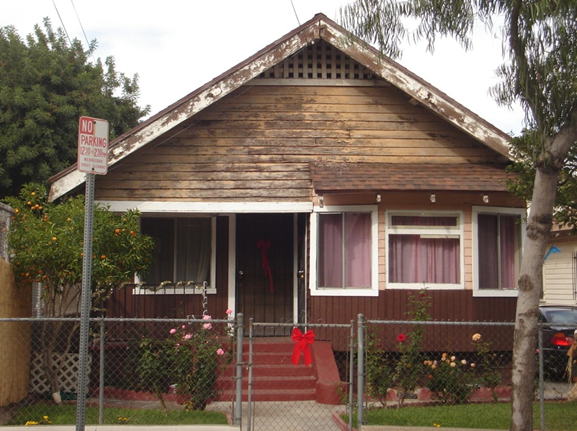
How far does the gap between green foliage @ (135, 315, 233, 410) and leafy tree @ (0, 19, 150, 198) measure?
13.0 m

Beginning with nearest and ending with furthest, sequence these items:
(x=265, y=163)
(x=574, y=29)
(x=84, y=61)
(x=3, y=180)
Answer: (x=574, y=29) → (x=265, y=163) → (x=3, y=180) → (x=84, y=61)

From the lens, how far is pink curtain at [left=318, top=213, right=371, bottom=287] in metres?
12.1

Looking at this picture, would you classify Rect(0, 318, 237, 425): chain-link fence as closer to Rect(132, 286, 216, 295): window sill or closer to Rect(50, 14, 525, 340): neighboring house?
Rect(132, 286, 216, 295): window sill

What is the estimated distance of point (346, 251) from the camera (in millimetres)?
12117

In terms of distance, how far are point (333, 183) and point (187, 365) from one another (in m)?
3.76

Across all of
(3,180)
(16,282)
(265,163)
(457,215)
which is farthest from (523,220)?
(3,180)

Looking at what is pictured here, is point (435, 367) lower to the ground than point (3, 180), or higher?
lower

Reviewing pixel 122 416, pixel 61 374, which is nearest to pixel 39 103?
pixel 61 374

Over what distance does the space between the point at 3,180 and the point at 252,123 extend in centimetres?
1188

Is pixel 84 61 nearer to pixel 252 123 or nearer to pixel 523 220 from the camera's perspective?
pixel 252 123

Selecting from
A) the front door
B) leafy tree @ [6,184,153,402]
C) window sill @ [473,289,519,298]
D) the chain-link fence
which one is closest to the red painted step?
the chain-link fence

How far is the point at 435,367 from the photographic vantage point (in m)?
10.3

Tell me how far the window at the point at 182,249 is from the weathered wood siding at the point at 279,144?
1048 mm

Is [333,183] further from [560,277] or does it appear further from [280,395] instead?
[560,277]
